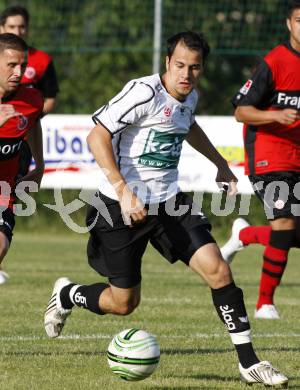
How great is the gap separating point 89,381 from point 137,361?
31 cm

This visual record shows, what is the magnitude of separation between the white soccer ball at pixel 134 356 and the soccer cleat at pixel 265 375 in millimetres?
483

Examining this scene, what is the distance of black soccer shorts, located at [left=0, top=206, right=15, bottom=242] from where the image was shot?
21.6 ft

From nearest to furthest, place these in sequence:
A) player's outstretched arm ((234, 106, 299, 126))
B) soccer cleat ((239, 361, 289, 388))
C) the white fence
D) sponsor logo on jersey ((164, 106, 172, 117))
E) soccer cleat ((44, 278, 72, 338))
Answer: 1. soccer cleat ((239, 361, 289, 388))
2. sponsor logo on jersey ((164, 106, 172, 117))
3. soccer cleat ((44, 278, 72, 338))
4. player's outstretched arm ((234, 106, 299, 126))
5. the white fence

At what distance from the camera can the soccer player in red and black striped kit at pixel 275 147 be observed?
26.8 feet

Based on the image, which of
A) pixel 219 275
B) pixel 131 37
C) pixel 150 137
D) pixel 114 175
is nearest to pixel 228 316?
pixel 219 275

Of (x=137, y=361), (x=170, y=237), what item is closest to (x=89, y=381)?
(x=137, y=361)

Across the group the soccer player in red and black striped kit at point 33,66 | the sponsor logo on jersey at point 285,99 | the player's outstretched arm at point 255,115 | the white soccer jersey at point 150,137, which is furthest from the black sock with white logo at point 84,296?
the soccer player in red and black striped kit at point 33,66

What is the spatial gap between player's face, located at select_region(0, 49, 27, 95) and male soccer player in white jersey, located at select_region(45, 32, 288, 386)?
24.0 inches

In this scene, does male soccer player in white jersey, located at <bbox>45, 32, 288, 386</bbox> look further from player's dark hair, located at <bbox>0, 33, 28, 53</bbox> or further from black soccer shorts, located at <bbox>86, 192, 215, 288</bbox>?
player's dark hair, located at <bbox>0, 33, 28, 53</bbox>

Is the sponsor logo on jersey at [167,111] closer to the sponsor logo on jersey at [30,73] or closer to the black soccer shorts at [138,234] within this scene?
the black soccer shorts at [138,234]

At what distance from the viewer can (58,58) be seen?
65.7ft

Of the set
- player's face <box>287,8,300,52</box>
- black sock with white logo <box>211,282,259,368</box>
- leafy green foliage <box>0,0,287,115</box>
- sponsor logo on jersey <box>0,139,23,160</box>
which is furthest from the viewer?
leafy green foliage <box>0,0,287,115</box>

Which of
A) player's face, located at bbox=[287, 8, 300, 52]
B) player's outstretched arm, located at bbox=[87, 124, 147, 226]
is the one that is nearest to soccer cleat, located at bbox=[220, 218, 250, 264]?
player's face, located at bbox=[287, 8, 300, 52]

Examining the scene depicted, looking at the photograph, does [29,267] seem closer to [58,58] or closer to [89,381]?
[89,381]
